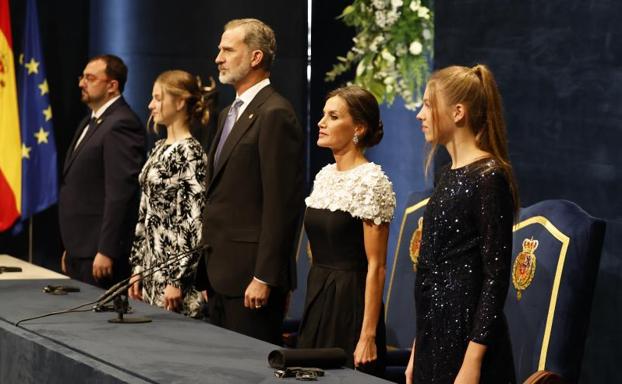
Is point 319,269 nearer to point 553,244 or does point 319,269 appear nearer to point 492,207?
point 553,244

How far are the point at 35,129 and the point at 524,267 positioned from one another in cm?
395

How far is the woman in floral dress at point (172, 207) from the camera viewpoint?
443cm

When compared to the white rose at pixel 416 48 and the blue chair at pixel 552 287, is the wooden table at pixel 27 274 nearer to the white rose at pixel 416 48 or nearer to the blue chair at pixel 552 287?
the blue chair at pixel 552 287

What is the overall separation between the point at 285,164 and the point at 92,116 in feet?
5.62

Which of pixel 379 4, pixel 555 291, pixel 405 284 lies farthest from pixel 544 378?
pixel 379 4

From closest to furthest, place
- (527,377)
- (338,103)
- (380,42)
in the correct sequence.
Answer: (527,377) → (338,103) → (380,42)

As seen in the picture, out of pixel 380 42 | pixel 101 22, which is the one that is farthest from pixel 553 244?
pixel 101 22

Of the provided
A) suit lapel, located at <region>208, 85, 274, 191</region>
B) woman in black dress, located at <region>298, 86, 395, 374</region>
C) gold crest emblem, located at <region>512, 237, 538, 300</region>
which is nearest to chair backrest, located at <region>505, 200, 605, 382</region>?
gold crest emblem, located at <region>512, 237, 538, 300</region>

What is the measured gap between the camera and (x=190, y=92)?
466 cm

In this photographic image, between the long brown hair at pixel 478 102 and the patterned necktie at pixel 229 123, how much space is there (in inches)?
49.0

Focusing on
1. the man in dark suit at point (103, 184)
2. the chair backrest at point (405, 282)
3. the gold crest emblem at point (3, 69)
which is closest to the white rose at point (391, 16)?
the man in dark suit at point (103, 184)

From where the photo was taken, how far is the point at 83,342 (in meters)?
2.95

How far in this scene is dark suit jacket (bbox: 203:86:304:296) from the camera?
3875 mm

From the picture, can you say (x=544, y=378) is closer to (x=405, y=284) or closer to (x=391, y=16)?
(x=405, y=284)
